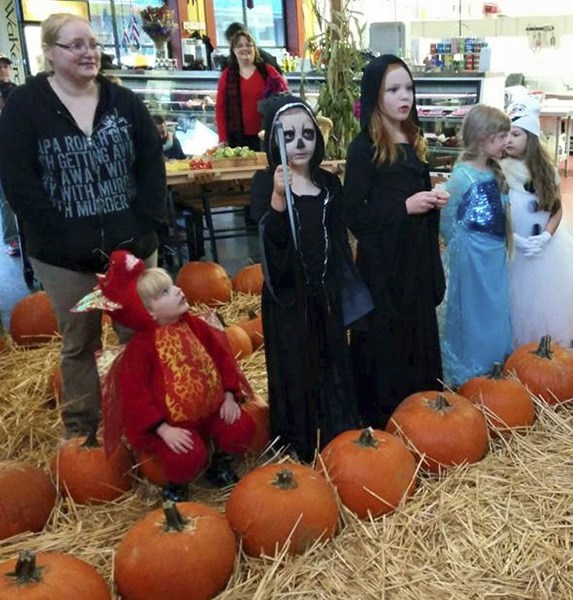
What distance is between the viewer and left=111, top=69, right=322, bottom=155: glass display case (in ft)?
25.8

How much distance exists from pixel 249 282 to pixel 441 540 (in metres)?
2.63

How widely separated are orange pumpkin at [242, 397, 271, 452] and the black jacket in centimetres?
75

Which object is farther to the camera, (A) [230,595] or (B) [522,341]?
(B) [522,341]

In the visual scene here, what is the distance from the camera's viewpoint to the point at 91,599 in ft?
6.04

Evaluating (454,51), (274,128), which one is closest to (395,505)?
(274,128)

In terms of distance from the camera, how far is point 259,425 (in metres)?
2.74

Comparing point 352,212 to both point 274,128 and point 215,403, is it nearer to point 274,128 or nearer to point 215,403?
point 274,128

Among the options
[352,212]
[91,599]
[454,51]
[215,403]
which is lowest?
[91,599]

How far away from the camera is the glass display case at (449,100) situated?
244 inches

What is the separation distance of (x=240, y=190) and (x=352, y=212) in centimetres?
342

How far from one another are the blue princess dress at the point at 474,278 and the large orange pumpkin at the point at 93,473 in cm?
156

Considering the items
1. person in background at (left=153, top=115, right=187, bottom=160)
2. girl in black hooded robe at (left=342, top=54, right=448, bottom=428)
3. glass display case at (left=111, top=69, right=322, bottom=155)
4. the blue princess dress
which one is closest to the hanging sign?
glass display case at (left=111, top=69, right=322, bottom=155)

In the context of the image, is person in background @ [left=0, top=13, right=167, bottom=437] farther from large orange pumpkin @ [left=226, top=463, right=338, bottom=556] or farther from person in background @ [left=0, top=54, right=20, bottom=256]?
person in background @ [left=0, top=54, right=20, bottom=256]

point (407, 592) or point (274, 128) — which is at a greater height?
point (274, 128)
